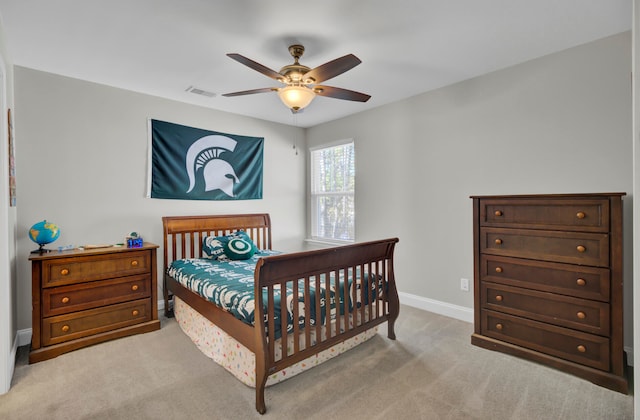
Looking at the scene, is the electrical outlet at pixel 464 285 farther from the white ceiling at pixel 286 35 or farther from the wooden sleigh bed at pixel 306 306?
the white ceiling at pixel 286 35

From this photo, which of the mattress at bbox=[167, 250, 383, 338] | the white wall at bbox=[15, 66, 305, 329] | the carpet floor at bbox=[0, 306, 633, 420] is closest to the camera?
the carpet floor at bbox=[0, 306, 633, 420]

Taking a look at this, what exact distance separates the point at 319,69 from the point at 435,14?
82 centimetres

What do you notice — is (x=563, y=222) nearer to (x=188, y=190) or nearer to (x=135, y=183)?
(x=188, y=190)

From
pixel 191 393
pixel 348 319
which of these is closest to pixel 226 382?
pixel 191 393

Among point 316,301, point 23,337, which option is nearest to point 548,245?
point 316,301

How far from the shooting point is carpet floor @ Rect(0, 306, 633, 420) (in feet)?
6.10

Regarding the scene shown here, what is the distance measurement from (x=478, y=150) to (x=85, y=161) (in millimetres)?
3948

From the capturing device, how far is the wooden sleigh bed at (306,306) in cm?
193

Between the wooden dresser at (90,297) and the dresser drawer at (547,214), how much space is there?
10.3 ft

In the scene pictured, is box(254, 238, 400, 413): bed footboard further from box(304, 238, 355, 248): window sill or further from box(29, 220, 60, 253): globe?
box(29, 220, 60, 253): globe

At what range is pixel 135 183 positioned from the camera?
3.50 meters

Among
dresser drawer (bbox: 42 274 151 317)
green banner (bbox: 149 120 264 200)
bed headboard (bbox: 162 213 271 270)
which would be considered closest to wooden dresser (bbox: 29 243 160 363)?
dresser drawer (bbox: 42 274 151 317)

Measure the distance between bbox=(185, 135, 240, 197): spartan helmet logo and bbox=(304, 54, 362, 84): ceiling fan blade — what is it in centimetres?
209

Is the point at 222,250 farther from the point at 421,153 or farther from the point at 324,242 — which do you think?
the point at 421,153
